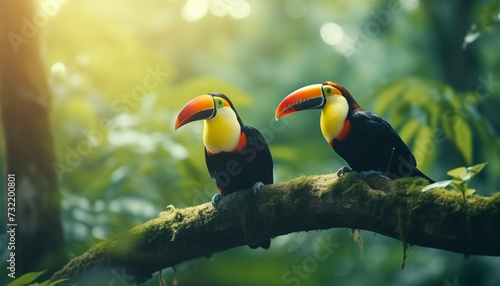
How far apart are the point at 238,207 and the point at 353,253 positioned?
3.52 m

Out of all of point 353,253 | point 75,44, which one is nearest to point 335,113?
point 75,44

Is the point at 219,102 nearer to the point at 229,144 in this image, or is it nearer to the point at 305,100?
the point at 229,144

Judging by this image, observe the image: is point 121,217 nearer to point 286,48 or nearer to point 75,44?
point 75,44

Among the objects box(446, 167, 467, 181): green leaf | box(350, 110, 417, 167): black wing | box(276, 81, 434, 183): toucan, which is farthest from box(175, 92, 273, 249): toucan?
box(446, 167, 467, 181): green leaf

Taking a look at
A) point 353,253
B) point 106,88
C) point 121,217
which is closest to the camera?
point 121,217

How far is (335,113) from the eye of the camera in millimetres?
3072

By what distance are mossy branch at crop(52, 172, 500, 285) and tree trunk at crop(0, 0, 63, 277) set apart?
2.03 feet

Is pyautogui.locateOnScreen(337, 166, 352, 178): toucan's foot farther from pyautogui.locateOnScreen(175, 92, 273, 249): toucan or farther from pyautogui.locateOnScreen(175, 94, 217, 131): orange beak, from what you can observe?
pyautogui.locateOnScreen(175, 94, 217, 131): orange beak

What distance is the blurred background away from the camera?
3.85 meters

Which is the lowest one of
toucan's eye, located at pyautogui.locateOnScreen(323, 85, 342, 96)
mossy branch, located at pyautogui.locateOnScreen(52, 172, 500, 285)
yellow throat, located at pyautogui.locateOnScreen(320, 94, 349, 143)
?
mossy branch, located at pyautogui.locateOnScreen(52, 172, 500, 285)

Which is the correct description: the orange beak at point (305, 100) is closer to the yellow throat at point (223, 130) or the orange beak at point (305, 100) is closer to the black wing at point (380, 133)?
the black wing at point (380, 133)

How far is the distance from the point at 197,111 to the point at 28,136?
1411 mm

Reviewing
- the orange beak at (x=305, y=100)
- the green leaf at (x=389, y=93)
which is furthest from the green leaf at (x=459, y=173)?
the green leaf at (x=389, y=93)

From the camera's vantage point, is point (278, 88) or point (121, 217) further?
point (278, 88)
